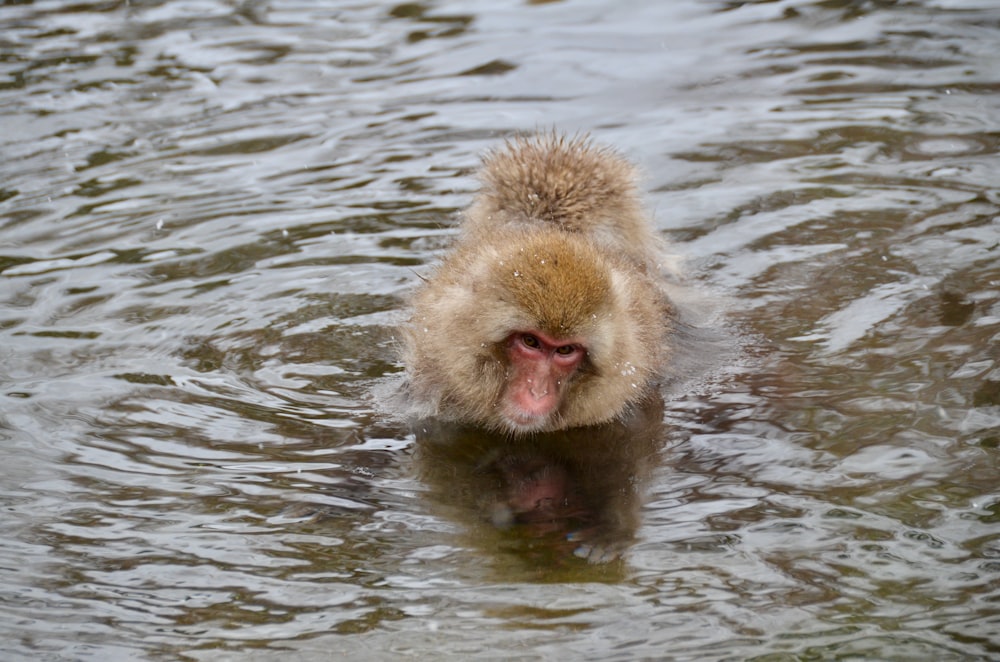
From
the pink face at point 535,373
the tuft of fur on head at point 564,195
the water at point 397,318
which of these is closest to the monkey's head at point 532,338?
the pink face at point 535,373

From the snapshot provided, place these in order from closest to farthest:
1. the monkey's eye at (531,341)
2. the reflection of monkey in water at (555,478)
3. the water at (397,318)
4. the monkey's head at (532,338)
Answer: the water at (397,318)
the reflection of monkey in water at (555,478)
the monkey's head at (532,338)
the monkey's eye at (531,341)

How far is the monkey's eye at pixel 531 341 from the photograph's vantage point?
16.0 feet

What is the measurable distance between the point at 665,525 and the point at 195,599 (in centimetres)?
149

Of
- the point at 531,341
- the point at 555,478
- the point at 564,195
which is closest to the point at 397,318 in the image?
the point at 564,195

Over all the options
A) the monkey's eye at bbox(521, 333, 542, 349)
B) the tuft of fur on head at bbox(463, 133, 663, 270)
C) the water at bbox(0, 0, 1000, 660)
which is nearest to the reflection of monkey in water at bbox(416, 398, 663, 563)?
the water at bbox(0, 0, 1000, 660)

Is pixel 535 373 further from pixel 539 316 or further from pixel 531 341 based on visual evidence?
pixel 539 316

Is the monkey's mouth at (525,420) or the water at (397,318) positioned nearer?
the water at (397,318)

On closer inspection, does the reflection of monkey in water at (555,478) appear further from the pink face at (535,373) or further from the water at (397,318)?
the pink face at (535,373)

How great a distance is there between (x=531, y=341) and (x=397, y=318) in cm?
144

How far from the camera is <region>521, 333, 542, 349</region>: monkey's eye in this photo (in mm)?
4890

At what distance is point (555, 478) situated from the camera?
4965 millimetres

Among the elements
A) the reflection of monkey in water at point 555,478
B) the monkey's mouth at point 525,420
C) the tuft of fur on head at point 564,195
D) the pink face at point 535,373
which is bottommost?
the reflection of monkey in water at point 555,478

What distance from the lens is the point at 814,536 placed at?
4.17 metres

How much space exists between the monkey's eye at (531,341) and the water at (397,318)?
21.5 inches
